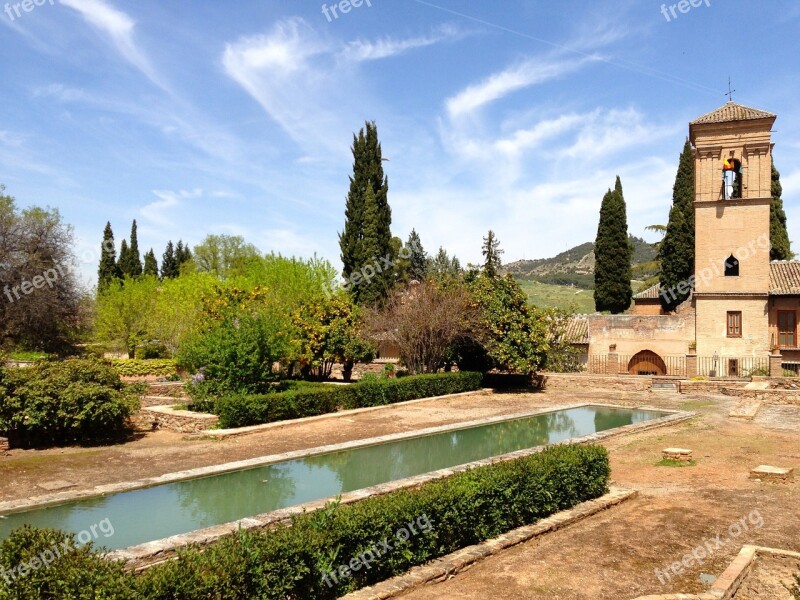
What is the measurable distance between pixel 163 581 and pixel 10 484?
7964 mm

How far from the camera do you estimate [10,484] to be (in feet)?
36.0

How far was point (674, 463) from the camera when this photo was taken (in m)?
12.7

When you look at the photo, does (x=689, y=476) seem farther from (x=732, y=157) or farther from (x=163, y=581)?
(x=732, y=157)

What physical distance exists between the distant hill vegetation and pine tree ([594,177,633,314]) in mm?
49950

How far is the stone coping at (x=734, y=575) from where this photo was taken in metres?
5.99

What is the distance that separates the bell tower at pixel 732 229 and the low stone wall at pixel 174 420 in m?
24.6

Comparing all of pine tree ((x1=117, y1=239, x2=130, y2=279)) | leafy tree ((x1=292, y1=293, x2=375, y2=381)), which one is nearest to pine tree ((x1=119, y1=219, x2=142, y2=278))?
pine tree ((x1=117, y1=239, x2=130, y2=279))

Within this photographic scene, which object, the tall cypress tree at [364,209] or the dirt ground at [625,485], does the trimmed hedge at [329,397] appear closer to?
the dirt ground at [625,485]

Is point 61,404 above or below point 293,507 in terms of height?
above

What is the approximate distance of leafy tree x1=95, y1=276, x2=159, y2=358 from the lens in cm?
3594

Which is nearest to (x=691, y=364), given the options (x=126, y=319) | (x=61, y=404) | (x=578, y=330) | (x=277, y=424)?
(x=578, y=330)

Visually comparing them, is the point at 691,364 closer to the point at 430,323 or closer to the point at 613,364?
the point at 613,364

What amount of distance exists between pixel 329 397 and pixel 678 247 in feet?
92.0

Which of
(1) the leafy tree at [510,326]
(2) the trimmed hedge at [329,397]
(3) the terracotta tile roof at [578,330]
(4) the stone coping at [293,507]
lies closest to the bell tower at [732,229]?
(3) the terracotta tile roof at [578,330]
